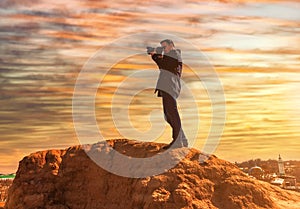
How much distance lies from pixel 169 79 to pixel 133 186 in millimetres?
2274

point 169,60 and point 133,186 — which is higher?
point 169,60

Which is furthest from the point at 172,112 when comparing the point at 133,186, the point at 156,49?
the point at 133,186

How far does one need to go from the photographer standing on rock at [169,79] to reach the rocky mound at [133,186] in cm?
61

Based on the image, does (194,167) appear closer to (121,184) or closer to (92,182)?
(121,184)

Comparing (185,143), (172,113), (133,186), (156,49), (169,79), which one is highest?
(156,49)

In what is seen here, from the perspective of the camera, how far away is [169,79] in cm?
1011

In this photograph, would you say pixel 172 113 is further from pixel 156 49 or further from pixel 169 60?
pixel 156 49

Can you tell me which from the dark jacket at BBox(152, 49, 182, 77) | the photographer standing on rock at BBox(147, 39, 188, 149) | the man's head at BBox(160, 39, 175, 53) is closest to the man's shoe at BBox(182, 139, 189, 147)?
the photographer standing on rock at BBox(147, 39, 188, 149)

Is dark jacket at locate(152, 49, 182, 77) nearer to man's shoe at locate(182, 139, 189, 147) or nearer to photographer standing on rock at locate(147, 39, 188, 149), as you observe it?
photographer standing on rock at locate(147, 39, 188, 149)

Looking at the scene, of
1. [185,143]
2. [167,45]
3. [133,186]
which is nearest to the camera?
[133,186]

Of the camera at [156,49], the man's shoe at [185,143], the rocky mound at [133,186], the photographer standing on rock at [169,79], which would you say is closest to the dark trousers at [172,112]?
the photographer standing on rock at [169,79]

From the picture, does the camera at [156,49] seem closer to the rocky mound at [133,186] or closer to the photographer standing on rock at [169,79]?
the photographer standing on rock at [169,79]

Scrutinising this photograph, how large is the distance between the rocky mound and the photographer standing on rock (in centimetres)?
61

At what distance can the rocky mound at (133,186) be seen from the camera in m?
9.45
